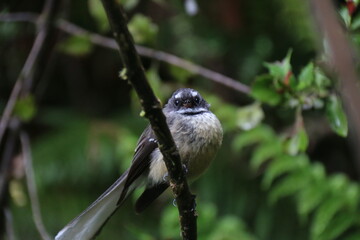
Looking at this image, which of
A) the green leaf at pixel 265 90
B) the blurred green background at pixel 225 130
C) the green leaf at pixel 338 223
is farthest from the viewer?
the blurred green background at pixel 225 130

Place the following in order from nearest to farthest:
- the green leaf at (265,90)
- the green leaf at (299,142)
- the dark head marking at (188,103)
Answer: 1. the green leaf at (299,142)
2. the green leaf at (265,90)
3. the dark head marking at (188,103)

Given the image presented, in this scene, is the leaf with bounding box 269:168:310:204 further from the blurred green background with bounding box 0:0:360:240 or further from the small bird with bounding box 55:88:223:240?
the small bird with bounding box 55:88:223:240

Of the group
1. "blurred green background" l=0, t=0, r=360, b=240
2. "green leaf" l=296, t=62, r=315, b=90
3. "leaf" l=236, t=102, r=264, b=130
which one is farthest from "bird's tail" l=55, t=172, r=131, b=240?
"blurred green background" l=0, t=0, r=360, b=240

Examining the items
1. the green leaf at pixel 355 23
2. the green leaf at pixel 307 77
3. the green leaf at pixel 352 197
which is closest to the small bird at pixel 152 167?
A: the green leaf at pixel 307 77

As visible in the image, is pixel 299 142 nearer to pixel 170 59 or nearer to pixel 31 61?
pixel 170 59

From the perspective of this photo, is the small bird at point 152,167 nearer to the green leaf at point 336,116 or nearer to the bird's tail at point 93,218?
the bird's tail at point 93,218

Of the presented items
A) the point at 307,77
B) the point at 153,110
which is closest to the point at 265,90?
the point at 307,77

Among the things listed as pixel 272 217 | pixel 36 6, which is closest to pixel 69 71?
pixel 36 6
